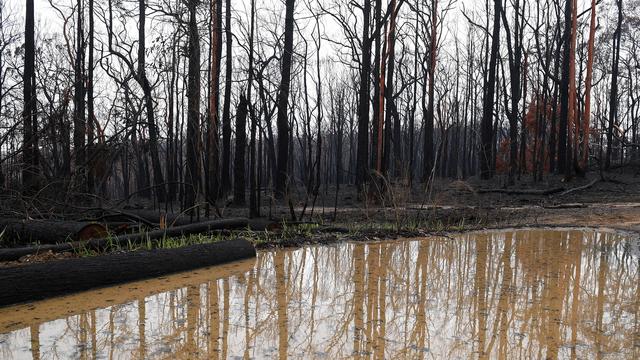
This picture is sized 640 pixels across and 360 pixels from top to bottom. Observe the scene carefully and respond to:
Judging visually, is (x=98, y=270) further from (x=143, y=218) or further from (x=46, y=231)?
(x=143, y=218)

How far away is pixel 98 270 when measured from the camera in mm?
4730

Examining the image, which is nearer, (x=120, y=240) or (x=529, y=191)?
(x=120, y=240)

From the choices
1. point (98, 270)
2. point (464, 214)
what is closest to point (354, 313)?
point (98, 270)

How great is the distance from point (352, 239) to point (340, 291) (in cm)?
344

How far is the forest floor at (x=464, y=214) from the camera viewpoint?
8.17 meters

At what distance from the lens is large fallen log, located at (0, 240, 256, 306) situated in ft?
13.8

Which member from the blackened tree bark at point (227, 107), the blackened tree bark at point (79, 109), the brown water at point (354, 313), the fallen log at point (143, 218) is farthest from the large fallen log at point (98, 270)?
the blackened tree bark at point (227, 107)

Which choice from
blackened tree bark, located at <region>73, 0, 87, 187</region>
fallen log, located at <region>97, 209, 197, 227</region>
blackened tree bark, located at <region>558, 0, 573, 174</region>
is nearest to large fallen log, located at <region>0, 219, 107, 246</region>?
fallen log, located at <region>97, 209, 197, 227</region>

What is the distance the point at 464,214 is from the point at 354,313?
812cm

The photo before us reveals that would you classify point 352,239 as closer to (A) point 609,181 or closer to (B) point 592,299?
(B) point 592,299

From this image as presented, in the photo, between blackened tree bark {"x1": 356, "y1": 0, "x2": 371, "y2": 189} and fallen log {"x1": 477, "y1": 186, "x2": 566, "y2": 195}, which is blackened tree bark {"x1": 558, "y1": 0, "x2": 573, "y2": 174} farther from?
blackened tree bark {"x1": 356, "y1": 0, "x2": 371, "y2": 189}

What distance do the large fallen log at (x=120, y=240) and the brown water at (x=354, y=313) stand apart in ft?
3.92

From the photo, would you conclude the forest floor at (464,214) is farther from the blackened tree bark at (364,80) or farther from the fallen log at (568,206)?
the blackened tree bark at (364,80)

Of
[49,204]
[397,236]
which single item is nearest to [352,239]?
[397,236]
